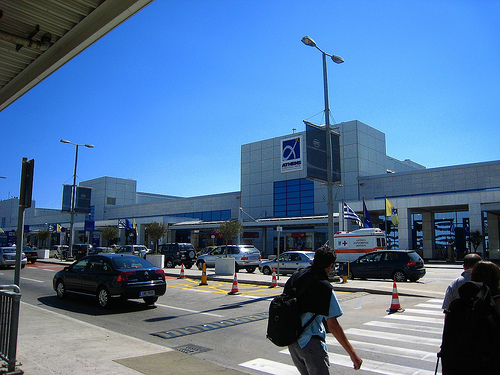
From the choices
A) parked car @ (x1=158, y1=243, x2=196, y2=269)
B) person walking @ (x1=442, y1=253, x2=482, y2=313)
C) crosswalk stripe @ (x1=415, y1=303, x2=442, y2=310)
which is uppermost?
person walking @ (x1=442, y1=253, x2=482, y2=313)

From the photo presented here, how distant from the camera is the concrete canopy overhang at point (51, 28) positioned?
5.62 m

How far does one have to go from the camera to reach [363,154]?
171 feet

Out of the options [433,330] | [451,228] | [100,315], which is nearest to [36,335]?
[100,315]

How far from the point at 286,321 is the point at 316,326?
300 millimetres

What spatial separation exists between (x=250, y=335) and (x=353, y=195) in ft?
146

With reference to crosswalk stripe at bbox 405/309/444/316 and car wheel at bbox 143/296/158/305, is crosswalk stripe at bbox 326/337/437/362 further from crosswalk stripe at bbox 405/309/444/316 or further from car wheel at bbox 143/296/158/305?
car wheel at bbox 143/296/158/305

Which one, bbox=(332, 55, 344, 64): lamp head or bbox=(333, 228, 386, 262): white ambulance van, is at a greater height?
bbox=(332, 55, 344, 64): lamp head

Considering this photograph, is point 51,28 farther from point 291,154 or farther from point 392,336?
point 291,154

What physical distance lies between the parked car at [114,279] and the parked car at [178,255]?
1573cm

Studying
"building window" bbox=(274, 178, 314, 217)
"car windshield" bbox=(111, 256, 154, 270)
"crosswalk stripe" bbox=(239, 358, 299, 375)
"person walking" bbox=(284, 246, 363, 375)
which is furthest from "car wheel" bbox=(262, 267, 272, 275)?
"building window" bbox=(274, 178, 314, 217)

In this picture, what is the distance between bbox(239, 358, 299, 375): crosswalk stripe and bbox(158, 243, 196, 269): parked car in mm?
22660

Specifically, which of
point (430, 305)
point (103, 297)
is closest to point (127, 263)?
point (103, 297)

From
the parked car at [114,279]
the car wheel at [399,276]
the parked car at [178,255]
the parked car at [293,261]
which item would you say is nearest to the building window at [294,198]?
the parked car at [178,255]

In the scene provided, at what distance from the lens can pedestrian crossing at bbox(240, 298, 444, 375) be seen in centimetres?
607
